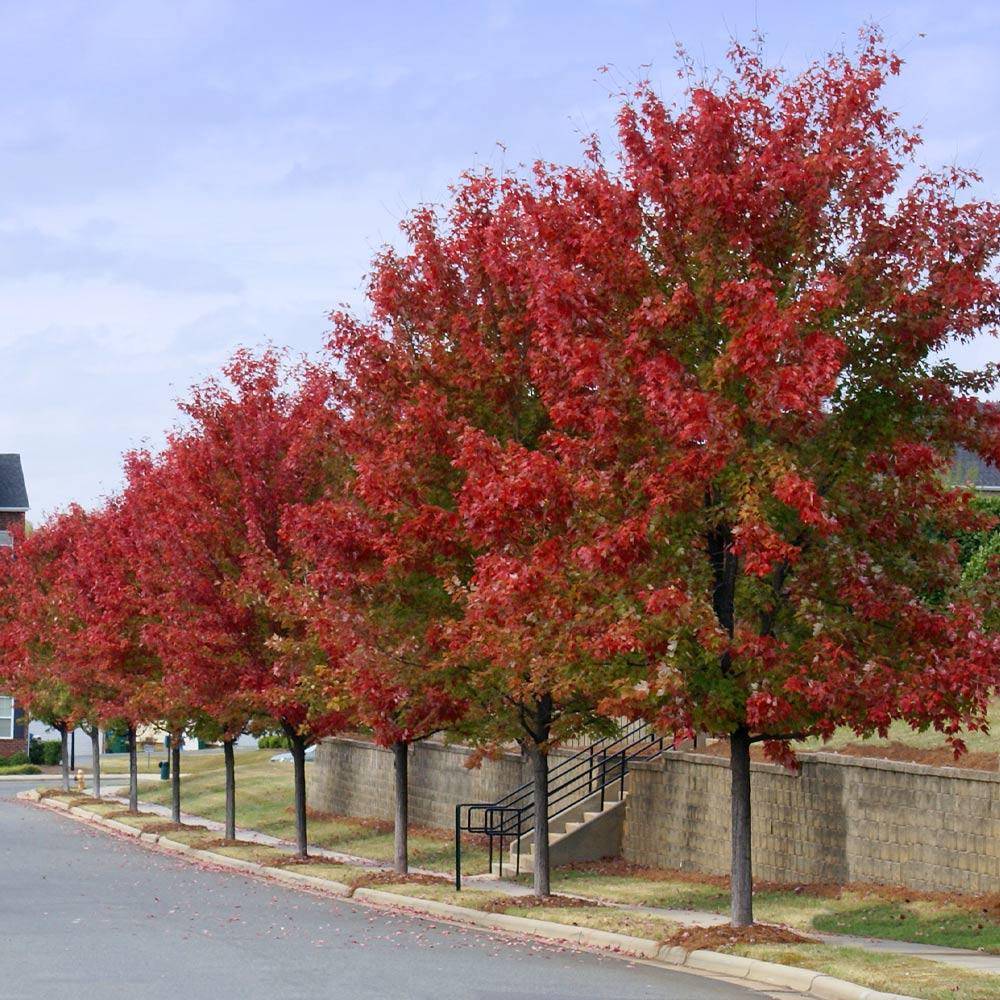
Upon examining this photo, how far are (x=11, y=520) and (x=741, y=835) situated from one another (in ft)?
228

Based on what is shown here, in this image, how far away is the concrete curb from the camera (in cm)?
1367

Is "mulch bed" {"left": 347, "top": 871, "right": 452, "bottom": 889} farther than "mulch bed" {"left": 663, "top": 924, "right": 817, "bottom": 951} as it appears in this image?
Yes

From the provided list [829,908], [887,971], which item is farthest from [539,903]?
[887,971]

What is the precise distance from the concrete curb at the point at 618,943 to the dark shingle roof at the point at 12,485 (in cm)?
5622

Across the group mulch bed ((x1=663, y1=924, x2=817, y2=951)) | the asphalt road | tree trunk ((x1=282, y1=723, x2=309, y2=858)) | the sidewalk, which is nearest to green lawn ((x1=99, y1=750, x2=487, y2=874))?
the sidewalk

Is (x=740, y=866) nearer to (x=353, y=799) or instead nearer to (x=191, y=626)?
(x=191, y=626)

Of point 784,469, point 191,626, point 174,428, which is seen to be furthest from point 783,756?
point 174,428

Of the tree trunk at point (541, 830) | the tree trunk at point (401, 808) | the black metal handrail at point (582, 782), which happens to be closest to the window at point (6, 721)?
the black metal handrail at point (582, 782)

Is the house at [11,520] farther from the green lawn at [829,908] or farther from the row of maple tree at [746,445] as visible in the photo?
the row of maple tree at [746,445]

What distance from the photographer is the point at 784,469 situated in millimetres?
15039

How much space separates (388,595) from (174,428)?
986 centimetres

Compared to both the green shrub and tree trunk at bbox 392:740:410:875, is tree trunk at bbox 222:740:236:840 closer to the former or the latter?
tree trunk at bbox 392:740:410:875

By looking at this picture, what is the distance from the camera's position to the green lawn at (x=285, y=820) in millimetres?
30625

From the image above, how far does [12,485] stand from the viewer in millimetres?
82500
